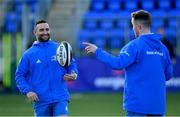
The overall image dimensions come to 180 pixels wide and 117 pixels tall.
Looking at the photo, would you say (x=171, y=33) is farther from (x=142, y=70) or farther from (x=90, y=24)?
(x=142, y=70)

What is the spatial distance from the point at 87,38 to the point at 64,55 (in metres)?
13.5

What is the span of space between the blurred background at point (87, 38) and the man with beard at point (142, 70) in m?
6.49

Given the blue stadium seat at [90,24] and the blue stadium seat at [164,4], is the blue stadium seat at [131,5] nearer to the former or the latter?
the blue stadium seat at [164,4]

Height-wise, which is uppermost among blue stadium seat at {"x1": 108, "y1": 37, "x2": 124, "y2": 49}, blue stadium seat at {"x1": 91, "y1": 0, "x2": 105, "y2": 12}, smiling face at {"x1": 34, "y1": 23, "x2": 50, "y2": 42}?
blue stadium seat at {"x1": 91, "y1": 0, "x2": 105, "y2": 12}

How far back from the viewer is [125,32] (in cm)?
2002

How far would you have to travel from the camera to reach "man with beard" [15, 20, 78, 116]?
27.8ft

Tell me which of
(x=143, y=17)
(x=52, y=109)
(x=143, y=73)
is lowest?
(x=52, y=109)

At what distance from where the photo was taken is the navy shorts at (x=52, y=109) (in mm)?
8406

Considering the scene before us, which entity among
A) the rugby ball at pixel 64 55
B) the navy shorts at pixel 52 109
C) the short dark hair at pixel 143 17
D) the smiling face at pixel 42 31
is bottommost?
the navy shorts at pixel 52 109

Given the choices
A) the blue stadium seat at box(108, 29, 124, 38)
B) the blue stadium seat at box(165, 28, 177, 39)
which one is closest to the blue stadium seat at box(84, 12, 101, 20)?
the blue stadium seat at box(108, 29, 124, 38)

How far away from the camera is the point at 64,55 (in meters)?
8.48

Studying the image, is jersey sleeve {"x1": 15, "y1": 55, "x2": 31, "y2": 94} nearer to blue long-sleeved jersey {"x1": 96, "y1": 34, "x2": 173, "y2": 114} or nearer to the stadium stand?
blue long-sleeved jersey {"x1": 96, "y1": 34, "x2": 173, "y2": 114}

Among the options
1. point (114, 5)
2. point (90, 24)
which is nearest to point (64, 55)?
point (90, 24)

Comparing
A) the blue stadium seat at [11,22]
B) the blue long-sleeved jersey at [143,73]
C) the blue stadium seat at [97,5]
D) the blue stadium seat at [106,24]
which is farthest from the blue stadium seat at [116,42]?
the blue long-sleeved jersey at [143,73]
